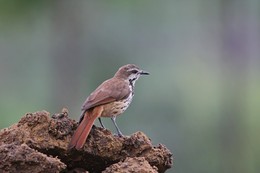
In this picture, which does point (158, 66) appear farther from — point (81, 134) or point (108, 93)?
point (81, 134)

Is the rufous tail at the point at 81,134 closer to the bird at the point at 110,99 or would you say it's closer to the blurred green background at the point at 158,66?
the bird at the point at 110,99

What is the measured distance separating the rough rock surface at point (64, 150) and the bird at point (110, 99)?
5.3 inches

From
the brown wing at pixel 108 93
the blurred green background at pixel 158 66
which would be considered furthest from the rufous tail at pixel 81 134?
the blurred green background at pixel 158 66

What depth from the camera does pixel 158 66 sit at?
22750 mm

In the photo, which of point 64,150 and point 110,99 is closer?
point 64,150

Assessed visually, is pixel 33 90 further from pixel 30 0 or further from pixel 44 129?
pixel 44 129

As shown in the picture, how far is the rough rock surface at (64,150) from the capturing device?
5352 mm

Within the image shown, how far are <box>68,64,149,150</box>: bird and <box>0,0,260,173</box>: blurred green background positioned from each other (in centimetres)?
875

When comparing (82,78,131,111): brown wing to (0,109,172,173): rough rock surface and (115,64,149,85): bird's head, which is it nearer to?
(115,64,149,85): bird's head

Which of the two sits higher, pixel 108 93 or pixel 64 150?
pixel 108 93

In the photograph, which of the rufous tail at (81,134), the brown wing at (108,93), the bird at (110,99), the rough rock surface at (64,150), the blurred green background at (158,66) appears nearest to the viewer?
the rough rock surface at (64,150)

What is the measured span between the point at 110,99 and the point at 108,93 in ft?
0.18

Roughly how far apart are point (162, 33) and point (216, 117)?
3.71 meters

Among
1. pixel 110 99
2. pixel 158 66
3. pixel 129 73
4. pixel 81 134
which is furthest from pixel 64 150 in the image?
pixel 158 66
